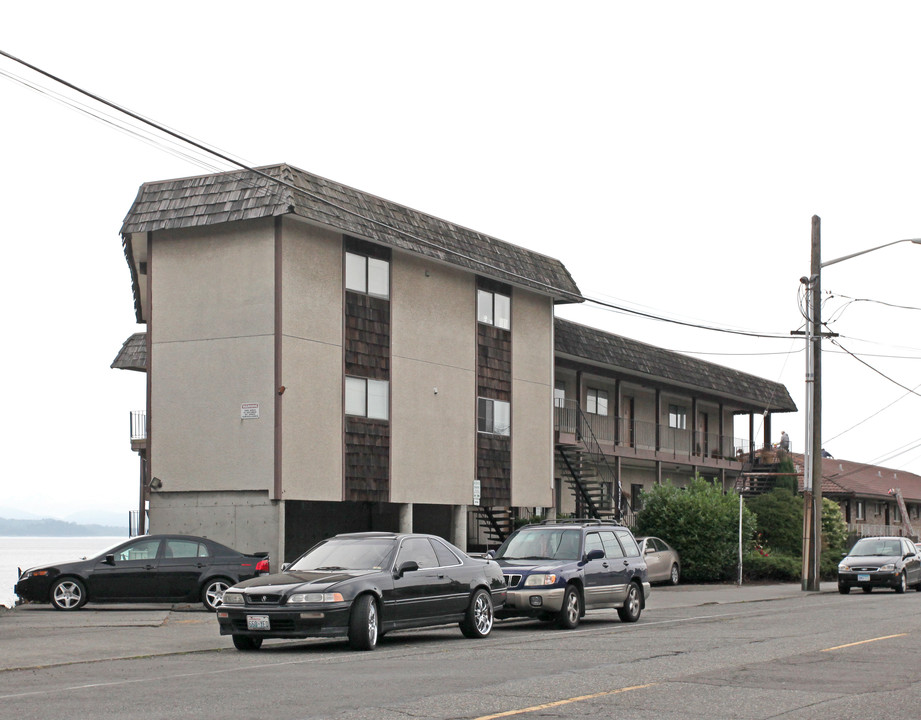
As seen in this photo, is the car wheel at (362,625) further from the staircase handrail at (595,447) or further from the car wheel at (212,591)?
the staircase handrail at (595,447)

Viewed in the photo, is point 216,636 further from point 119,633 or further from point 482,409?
point 482,409

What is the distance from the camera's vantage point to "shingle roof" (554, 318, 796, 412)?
131ft

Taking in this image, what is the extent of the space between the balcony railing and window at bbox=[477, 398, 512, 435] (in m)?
4.51

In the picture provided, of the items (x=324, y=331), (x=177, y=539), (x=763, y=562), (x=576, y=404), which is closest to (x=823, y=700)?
(x=177, y=539)

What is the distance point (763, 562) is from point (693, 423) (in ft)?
46.4

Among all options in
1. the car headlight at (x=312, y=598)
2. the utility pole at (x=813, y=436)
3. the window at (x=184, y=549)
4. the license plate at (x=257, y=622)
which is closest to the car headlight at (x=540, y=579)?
the car headlight at (x=312, y=598)

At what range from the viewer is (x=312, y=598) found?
1450 cm

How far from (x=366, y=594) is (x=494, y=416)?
793 inches

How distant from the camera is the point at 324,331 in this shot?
94.5 feet

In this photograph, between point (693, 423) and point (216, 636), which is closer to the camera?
point (216, 636)

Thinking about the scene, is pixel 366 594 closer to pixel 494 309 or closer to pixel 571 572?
pixel 571 572

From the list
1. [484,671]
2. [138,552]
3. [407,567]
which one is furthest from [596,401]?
[484,671]

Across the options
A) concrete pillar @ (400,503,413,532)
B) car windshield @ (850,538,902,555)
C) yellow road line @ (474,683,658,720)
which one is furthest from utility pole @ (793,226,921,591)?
yellow road line @ (474,683,658,720)

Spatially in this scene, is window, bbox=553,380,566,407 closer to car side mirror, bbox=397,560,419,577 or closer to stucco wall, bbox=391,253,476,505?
stucco wall, bbox=391,253,476,505
